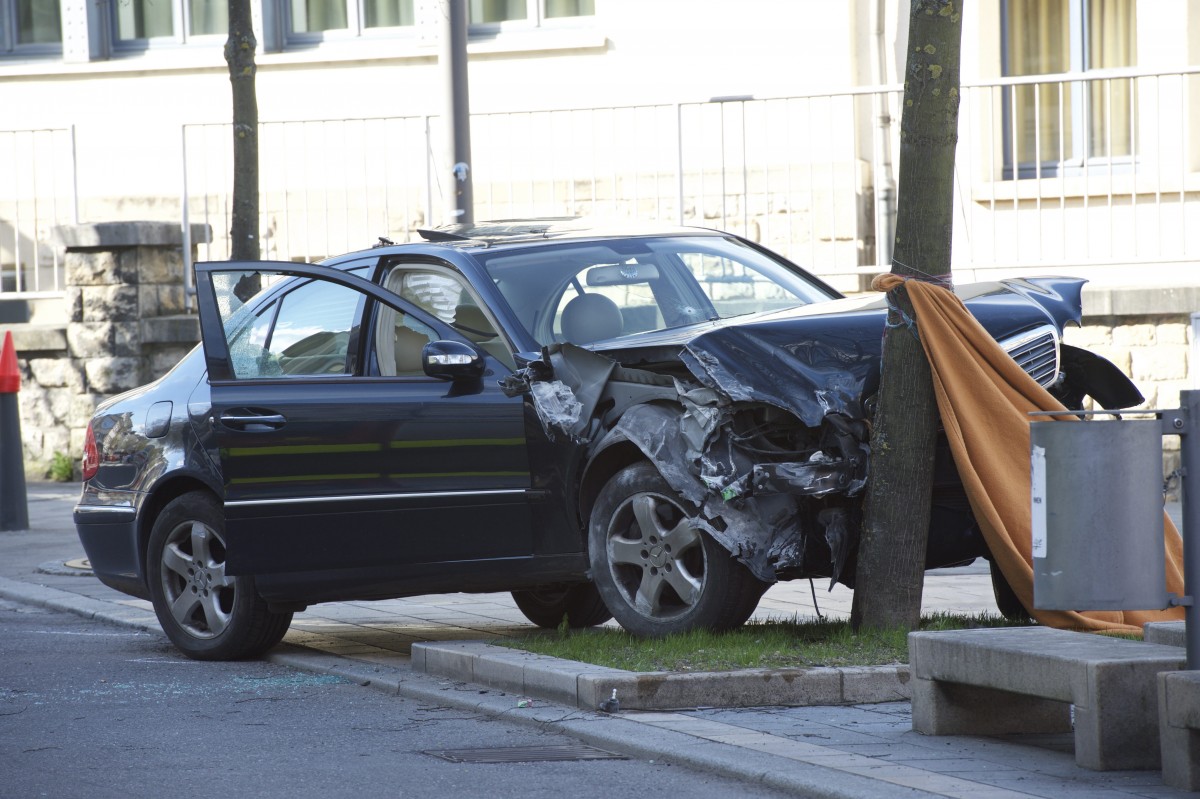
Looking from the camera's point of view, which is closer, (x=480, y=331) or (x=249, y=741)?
(x=249, y=741)

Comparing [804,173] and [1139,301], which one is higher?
[804,173]

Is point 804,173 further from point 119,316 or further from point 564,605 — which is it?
point 564,605

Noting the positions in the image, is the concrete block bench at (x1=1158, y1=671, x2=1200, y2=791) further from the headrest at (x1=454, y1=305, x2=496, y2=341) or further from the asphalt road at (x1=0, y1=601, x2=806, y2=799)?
the headrest at (x1=454, y1=305, x2=496, y2=341)

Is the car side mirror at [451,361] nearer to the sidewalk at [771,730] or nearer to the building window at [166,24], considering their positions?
the sidewalk at [771,730]

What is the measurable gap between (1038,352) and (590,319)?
1799mm

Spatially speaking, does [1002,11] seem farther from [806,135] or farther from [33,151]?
[33,151]

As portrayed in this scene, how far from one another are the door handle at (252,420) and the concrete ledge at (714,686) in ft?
5.56

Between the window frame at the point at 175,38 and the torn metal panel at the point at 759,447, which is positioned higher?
the window frame at the point at 175,38

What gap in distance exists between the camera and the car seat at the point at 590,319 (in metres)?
7.82

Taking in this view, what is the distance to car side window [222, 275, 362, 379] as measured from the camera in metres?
8.33

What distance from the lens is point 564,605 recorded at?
8883 millimetres

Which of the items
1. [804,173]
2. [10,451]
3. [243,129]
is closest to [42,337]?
[10,451]

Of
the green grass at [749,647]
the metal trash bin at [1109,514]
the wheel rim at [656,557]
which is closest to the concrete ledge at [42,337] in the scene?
the green grass at [749,647]

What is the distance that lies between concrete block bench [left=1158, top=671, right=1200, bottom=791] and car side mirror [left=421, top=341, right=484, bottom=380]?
129 inches
